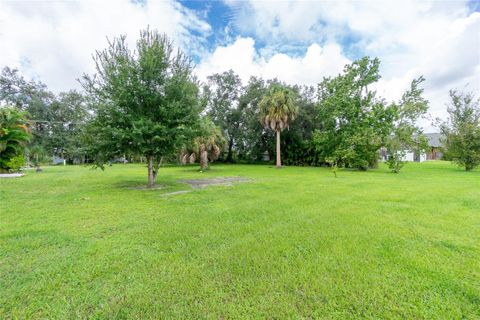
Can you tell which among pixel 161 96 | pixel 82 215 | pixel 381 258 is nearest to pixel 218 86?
pixel 161 96

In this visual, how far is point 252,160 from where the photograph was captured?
2842 cm

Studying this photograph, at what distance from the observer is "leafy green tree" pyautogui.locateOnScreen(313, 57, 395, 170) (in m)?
16.1

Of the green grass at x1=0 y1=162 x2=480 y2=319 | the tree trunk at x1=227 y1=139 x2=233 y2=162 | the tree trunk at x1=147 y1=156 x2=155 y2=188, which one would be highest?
the tree trunk at x1=227 y1=139 x2=233 y2=162

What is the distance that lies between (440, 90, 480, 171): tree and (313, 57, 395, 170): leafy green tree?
20.2 ft

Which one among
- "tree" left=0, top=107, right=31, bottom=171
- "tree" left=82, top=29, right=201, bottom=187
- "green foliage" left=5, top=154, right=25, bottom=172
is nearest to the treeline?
"tree" left=82, top=29, right=201, bottom=187

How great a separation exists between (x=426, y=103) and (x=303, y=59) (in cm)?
1074

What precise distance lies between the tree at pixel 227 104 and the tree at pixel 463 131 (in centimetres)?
2036

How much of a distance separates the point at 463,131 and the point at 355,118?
8460mm

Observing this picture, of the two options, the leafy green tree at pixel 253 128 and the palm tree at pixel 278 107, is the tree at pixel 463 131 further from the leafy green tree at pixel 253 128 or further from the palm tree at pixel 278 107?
the leafy green tree at pixel 253 128

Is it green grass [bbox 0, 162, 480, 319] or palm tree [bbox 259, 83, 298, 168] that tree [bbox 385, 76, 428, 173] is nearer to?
palm tree [bbox 259, 83, 298, 168]

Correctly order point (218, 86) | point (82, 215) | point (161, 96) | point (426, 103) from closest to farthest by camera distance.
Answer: point (82, 215)
point (161, 96)
point (426, 103)
point (218, 86)

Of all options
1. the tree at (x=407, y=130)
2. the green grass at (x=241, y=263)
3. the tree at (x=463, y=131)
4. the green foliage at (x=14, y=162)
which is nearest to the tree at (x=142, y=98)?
the green grass at (x=241, y=263)

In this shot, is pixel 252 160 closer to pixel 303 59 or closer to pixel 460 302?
pixel 303 59

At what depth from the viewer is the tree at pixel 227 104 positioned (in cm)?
2638
